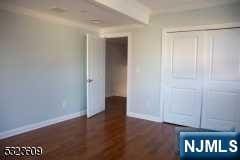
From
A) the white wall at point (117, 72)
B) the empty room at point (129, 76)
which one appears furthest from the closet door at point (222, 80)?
the white wall at point (117, 72)

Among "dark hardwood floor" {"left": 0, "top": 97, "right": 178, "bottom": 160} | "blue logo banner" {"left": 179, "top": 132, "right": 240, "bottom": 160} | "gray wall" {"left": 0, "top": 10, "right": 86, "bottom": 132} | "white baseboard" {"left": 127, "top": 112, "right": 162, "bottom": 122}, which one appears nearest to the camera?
"blue logo banner" {"left": 179, "top": 132, "right": 240, "bottom": 160}

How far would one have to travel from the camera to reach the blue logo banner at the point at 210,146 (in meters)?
1.02

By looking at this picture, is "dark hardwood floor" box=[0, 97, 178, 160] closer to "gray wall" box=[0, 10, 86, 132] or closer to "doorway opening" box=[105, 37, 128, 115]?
"gray wall" box=[0, 10, 86, 132]

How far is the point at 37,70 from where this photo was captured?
3.75 m

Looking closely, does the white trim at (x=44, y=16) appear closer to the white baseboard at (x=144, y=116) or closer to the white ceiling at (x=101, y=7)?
the white ceiling at (x=101, y=7)

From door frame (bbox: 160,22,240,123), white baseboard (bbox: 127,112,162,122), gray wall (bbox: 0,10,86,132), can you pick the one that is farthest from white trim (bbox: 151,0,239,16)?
white baseboard (bbox: 127,112,162,122)

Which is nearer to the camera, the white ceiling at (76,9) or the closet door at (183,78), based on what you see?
the white ceiling at (76,9)

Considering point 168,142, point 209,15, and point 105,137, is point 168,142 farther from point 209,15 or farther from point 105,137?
point 209,15

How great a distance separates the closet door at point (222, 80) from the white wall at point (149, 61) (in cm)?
50

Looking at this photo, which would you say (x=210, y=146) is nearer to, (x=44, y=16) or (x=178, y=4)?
(x=178, y=4)

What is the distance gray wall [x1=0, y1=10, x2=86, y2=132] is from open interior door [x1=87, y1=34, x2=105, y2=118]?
0.27 metres

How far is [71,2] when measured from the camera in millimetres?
2971

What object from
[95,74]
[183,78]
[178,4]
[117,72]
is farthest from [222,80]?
[117,72]

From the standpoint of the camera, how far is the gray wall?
10.8 ft
